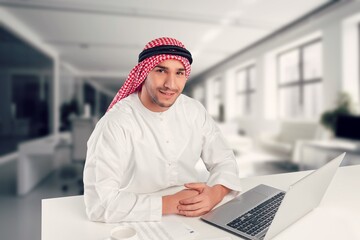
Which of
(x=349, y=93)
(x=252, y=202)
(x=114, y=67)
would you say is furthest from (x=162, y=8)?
(x=114, y=67)

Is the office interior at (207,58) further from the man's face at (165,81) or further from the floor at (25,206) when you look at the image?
the man's face at (165,81)

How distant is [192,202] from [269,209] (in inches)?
9.8

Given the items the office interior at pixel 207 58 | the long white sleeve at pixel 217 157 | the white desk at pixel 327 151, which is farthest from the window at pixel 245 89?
the long white sleeve at pixel 217 157

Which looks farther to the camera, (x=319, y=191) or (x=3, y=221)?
(x=3, y=221)

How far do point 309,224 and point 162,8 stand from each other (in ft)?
14.7

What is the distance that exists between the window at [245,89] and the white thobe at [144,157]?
739cm

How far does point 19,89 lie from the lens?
20.2ft

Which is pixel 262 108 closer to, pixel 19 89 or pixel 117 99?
pixel 19 89

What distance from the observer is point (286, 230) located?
2.59 feet

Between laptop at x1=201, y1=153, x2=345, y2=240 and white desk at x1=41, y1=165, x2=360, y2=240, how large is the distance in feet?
0.09

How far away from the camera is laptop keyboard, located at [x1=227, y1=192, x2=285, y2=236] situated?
780mm

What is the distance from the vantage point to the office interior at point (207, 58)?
3.97 meters

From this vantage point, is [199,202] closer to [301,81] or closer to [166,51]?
[166,51]

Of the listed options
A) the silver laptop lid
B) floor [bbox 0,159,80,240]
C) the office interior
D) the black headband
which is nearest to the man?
the black headband
